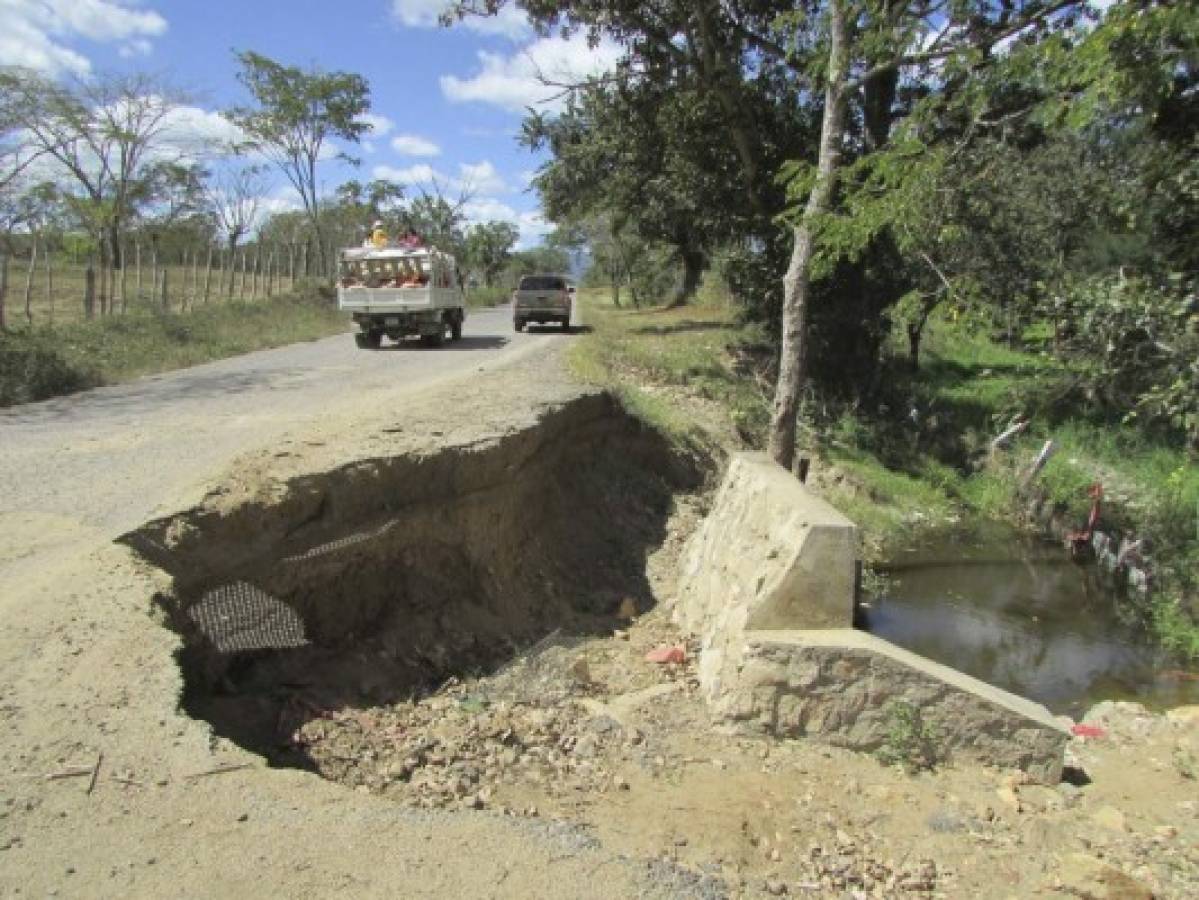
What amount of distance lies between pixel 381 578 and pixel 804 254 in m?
6.69

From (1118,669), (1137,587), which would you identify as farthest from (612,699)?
(1137,587)

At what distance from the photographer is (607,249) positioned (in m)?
50.4

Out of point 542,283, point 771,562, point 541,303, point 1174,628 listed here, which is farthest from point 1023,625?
point 542,283

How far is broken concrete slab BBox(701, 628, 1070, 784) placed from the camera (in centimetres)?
625

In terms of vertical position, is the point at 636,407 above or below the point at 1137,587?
above

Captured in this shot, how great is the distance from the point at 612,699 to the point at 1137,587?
9.73 metres

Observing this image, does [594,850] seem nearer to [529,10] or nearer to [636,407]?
[636,407]

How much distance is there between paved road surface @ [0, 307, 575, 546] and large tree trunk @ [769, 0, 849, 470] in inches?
163

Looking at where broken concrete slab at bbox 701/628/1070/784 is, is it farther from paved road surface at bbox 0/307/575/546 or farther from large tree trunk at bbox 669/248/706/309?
large tree trunk at bbox 669/248/706/309

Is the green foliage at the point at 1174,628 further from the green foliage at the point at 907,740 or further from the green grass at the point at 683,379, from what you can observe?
the green foliage at the point at 907,740

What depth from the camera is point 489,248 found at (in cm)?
6462

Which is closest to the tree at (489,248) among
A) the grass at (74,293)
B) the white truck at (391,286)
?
the grass at (74,293)

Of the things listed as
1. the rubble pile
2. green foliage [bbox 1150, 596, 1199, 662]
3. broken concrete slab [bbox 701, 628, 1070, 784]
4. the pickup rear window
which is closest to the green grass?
the pickup rear window

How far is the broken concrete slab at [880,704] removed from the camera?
20.5 feet
